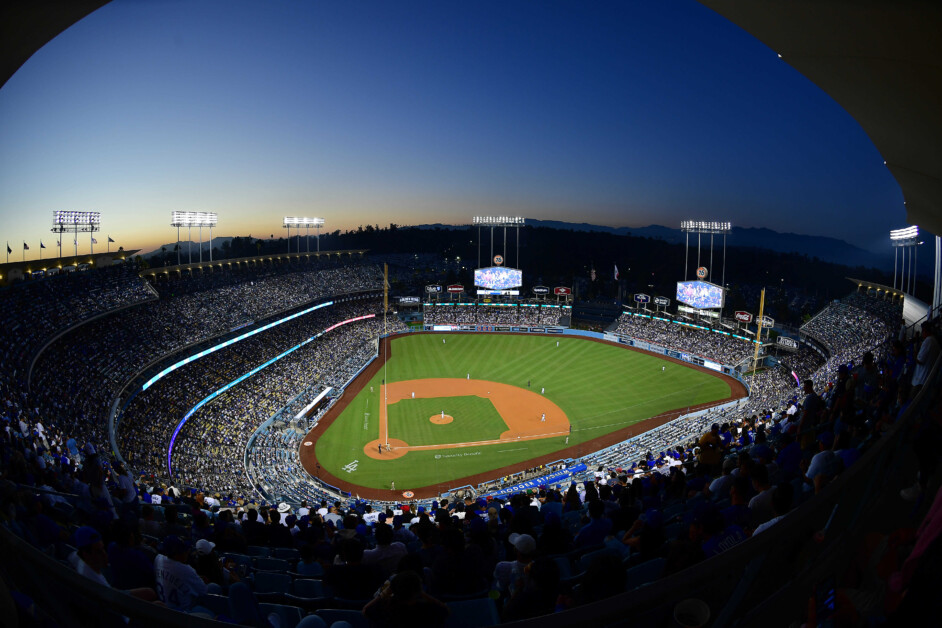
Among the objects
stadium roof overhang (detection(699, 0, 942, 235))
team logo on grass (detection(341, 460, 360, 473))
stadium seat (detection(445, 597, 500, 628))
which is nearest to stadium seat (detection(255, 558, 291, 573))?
stadium seat (detection(445, 597, 500, 628))

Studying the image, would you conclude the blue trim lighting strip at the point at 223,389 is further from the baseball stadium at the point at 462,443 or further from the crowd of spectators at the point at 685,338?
the crowd of spectators at the point at 685,338

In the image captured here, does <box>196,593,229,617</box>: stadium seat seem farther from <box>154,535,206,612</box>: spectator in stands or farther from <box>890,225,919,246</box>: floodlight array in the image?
<box>890,225,919,246</box>: floodlight array

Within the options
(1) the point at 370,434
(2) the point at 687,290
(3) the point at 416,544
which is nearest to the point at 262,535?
(3) the point at 416,544

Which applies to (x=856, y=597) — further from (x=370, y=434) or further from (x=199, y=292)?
(x=199, y=292)

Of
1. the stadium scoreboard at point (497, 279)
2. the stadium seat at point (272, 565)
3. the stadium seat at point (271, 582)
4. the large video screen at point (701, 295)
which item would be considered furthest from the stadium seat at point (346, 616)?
the stadium scoreboard at point (497, 279)

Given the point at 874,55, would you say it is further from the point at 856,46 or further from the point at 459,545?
the point at 459,545

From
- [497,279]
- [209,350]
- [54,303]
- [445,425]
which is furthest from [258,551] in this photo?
[497,279]

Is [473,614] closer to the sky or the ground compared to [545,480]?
closer to the sky
